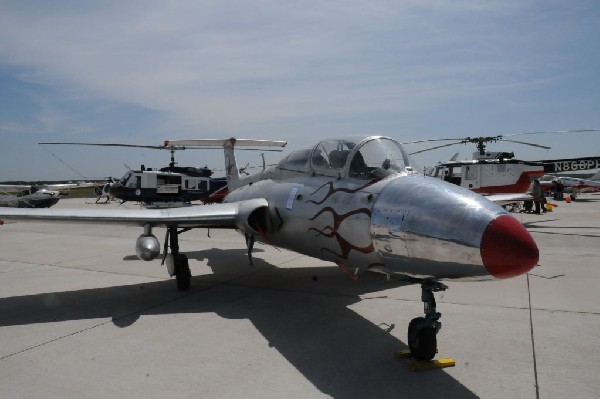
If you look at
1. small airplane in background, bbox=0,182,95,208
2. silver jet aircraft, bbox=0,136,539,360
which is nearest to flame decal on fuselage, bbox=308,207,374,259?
silver jet aircraft, bbox=0,136,539,360

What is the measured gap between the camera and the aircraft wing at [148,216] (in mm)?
7492

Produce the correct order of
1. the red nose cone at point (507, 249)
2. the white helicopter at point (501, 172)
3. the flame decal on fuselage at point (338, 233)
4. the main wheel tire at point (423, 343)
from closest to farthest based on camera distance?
the red nose cone at point (507, 249) → the main wheel tire at point (423, 343) → the flame decal on fuselage at point (338, 233) → the white helicopter at point (501, 172)

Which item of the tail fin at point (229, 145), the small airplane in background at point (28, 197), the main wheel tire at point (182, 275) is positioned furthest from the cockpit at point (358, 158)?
the small airplane in background at point (28, 197)

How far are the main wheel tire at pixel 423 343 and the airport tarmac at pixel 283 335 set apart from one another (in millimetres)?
185

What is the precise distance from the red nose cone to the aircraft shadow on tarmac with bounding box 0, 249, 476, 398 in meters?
1.28

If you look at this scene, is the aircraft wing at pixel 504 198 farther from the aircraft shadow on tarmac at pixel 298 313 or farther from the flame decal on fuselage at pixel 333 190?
the flame decal on fuselage at pixel 333 190

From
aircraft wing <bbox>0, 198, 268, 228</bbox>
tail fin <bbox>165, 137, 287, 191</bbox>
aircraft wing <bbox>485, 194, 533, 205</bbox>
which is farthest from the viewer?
aircraft wing <bbox>485, 194, 533, 205</bbox>

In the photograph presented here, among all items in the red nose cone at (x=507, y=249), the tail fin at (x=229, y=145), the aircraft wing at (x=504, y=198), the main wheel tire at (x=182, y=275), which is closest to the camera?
the red nose cone at (x=507, y=249)

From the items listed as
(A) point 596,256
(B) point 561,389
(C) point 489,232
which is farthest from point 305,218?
(A) point 596,256

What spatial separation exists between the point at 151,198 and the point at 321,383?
27.2m

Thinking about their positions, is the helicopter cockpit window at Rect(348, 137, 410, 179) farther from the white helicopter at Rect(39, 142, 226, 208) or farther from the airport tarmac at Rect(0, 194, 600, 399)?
the white helicopter at Rect(39, 142, 226, 208)

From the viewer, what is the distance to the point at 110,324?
246 inches

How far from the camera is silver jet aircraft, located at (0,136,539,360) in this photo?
3.85 meters

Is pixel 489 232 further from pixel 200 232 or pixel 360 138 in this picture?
pixel 200 232
